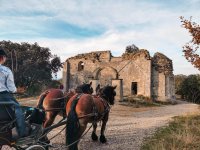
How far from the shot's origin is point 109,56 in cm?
3619

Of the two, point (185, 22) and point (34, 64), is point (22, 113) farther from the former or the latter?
point (34, 64)

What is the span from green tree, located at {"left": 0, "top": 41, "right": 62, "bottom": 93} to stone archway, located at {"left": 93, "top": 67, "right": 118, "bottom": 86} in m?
6.39

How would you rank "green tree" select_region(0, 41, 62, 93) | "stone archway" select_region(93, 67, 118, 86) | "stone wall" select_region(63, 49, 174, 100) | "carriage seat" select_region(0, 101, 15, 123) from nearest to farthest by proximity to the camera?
"carriage seat" select_region(0, 101, 15, 123)
"stone wall" select_region(63, 49, 174, 100)
"stone archway" select_region(93, 67, 118, 86)
"green tree" select_region(0, 41, 62, 93)

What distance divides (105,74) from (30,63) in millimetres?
8718

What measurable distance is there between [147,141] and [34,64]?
96.3 ft

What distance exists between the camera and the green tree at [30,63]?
1459 inches

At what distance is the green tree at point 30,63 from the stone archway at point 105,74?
6393 mm

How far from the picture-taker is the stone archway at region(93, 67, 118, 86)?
115 feet

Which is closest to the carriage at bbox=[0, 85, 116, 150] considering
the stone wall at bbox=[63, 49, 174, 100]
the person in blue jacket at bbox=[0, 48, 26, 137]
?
the person in blue jacket at bbox=[0, 48, 26, 137]

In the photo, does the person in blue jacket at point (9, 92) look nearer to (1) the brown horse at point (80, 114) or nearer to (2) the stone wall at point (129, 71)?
(1) the brown horse at point (80, 114)

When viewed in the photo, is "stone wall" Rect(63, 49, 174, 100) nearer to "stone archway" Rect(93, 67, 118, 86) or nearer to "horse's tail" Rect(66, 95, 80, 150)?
"stone archway" Rect(93, 67, 118, 86)

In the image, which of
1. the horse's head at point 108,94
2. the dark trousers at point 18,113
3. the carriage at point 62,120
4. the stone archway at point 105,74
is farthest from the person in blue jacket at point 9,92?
the stone archway at point 105,74

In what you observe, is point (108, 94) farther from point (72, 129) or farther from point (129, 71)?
point (129, 71)

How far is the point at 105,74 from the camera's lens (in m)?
35.8
